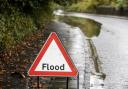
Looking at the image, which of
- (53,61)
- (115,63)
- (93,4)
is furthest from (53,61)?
(93,4)

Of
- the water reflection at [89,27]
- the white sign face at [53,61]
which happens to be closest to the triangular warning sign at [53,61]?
the white sign face at [53,61]

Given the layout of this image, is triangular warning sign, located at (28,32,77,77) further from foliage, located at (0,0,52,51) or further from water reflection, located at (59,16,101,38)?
water reflection, located at (59,16,101,38)

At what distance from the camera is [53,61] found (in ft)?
30.1

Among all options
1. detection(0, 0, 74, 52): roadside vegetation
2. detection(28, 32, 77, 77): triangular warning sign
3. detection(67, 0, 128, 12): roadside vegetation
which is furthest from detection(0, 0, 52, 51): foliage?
detection(67, 0, 128, 12): roadside vegetation

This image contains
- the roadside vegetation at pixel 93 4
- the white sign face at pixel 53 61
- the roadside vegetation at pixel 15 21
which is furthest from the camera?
the roadside vegetation at pixel 93 4

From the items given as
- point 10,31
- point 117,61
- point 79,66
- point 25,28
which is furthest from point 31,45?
point 79,66

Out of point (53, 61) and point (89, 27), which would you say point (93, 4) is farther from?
point (53, 61)

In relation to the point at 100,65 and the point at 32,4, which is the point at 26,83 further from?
the point at 32,4

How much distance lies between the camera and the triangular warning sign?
30.2 ft

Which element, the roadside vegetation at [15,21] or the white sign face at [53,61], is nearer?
the white sign face at [53,61]

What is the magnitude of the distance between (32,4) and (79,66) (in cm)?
853

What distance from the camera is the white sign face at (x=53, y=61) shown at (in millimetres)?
9188

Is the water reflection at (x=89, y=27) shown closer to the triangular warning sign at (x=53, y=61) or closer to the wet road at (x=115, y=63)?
the wet road at (x=115, y=63)

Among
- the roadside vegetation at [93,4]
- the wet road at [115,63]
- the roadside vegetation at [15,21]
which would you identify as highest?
the roadside vegetation at [15,21]
